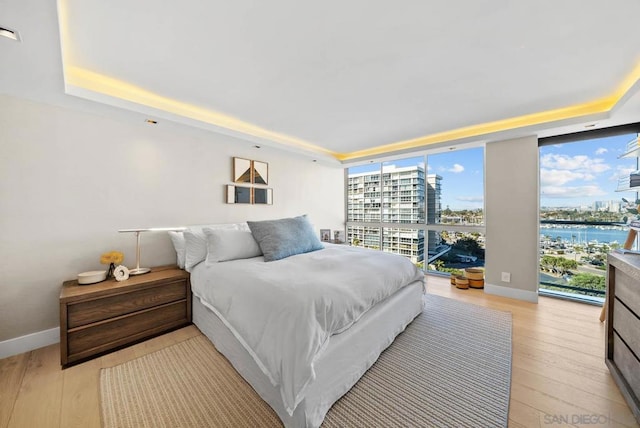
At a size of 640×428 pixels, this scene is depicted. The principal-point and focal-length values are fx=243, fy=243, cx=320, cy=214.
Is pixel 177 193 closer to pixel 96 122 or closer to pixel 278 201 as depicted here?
pixel 96 122

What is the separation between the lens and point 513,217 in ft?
11.1

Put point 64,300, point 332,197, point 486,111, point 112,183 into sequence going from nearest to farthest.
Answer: point 64,300, point 112,183, point 486,111, point 332,197

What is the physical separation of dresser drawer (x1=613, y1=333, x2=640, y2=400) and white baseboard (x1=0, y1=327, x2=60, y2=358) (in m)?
4.33

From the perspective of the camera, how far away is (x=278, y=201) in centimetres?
414

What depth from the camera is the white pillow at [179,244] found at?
2.71 metres

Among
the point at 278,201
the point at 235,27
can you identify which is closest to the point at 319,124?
the point at 278,201

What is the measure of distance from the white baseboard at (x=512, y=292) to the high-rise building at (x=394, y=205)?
115cm

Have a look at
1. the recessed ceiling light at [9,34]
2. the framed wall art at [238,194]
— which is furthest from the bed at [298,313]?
the recessed ceiling light at [9,34]

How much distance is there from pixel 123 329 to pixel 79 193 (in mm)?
1345

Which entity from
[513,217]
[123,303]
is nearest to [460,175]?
[513,217]

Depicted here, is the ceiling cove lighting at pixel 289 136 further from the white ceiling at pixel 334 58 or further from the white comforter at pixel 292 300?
the white comforter at pixel 292 300

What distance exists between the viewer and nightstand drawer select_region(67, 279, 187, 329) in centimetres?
189

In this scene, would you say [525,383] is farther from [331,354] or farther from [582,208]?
[582,208]

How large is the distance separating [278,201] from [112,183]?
2.18 meters
